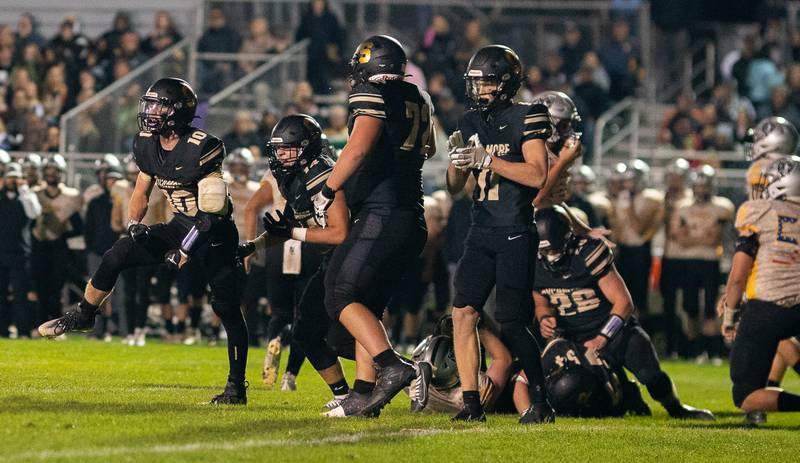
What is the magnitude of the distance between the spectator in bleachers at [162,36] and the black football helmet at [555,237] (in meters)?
12.2

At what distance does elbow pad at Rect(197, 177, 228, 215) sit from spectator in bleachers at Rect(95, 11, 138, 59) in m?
13.3

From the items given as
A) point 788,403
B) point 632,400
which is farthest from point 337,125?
point 788,403

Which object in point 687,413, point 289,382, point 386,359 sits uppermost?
point 386,359

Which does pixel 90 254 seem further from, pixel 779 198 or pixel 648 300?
pixel 779 198

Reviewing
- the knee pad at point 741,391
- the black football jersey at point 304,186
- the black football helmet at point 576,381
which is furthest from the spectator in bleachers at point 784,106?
the black football jersey at point 304,186

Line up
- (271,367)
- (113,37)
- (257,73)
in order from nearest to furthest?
1. (271,367)
2. (257,73)
3. (113,37)

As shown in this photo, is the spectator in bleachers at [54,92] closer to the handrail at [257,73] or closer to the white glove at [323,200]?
the handrail at [257,73]

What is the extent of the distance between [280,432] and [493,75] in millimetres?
2370

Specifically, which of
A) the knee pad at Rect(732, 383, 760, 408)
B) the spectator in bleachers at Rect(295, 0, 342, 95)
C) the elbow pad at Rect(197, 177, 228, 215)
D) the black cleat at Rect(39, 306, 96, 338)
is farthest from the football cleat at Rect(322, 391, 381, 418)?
the spectator in bleachers at Rect(295, 0, 342, 95)

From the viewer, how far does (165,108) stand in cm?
895

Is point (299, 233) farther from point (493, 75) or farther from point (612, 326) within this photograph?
point (612, 326)

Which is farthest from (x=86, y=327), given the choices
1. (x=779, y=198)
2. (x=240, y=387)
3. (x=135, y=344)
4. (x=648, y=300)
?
(x=648, y=300)

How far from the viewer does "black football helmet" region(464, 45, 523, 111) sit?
854 centimetres

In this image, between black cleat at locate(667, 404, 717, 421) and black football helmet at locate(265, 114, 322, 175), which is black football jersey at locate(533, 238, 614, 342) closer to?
black cleat at locate(667, 404, 717, 421)
